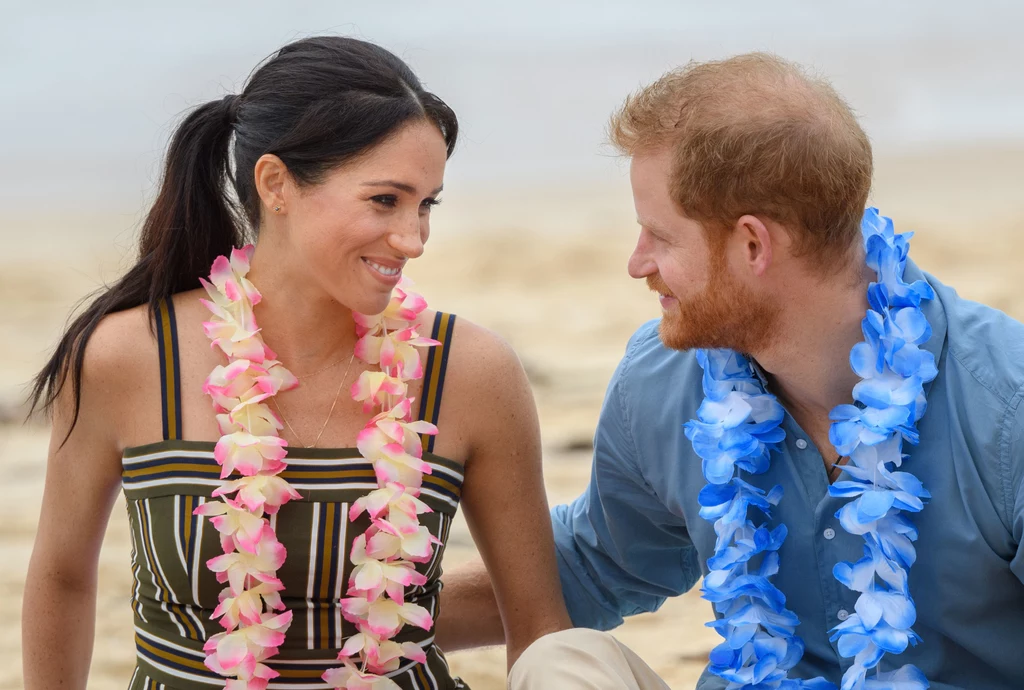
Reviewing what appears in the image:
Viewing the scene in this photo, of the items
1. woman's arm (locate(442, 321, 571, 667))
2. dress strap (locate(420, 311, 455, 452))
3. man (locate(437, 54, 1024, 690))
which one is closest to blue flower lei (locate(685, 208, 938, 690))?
man (locate(437, 54, 1024, 690))

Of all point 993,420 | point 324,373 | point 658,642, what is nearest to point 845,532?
point 993,420

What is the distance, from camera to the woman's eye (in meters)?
→ 2.70

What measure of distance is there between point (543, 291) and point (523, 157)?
31.2 feet

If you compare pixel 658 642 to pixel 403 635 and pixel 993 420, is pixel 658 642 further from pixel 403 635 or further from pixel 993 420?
pixel 993 420

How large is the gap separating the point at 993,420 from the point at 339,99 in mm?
1482

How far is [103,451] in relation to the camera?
9.27 feet

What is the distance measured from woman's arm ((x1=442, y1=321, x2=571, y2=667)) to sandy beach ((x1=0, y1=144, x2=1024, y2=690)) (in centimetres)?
136

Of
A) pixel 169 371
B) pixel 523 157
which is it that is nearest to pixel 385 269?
pixel 169 371

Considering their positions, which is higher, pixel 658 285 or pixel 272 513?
pixel 658 285

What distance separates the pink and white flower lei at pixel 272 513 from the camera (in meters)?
2.63

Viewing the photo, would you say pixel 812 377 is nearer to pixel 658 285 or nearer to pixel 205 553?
pixel 658 285

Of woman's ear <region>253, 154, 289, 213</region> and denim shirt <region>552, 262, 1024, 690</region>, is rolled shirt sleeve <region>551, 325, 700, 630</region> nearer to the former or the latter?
denim shirt <region>552, 262, 1024, 690</region>

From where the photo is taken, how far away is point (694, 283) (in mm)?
2686

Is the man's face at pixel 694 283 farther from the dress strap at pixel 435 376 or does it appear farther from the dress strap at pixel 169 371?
the dress strap at pixel 169 371
